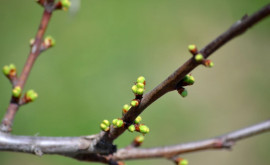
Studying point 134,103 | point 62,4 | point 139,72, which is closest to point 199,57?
point 134,103

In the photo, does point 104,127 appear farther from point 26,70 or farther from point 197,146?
point 26,70

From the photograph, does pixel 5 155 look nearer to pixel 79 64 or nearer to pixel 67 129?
pixel 67 129

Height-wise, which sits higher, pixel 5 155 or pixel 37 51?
pixel 5 155

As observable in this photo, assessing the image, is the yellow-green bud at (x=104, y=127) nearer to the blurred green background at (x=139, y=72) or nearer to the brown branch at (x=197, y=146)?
the brown branch at (x=197, y=146)

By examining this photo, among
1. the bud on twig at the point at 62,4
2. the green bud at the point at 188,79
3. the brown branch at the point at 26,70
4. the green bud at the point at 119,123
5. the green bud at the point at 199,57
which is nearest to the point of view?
the green bud at the point at 199,57

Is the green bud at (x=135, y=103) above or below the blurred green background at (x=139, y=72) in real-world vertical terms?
below

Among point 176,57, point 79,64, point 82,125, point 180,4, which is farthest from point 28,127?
point 180,4

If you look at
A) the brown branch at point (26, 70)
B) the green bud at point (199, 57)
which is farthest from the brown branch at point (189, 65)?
the brown branch at point (26, 70)
